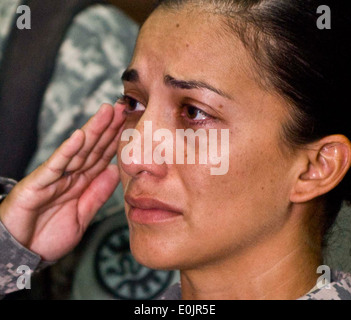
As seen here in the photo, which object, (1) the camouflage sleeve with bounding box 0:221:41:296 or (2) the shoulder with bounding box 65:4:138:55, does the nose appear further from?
(2) the shoulder with bounding box 65:4:138:55

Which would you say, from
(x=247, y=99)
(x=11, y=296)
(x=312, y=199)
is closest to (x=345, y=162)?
(x=312, y=199)

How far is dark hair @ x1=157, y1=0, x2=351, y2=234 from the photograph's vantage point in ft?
2.54

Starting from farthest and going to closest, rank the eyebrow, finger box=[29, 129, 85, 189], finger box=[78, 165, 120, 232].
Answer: finger box=[78, 165, 120, 232]
finger box=[29, 129, 85, 189]
the eyebrow

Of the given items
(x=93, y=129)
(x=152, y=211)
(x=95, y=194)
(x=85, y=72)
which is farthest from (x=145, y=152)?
(x=85, y=72)

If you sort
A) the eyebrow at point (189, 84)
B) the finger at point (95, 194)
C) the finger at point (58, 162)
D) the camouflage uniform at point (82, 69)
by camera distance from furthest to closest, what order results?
the camouflage uniform at point (82, 69)
the finger at point (95, 194)
the finger at point (58, 162)
the eyebrow at point (189, 84)

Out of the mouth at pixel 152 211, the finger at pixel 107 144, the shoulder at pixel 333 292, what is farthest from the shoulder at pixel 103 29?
the shoulder at pixel 333 292

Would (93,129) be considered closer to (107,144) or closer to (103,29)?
(107,144)

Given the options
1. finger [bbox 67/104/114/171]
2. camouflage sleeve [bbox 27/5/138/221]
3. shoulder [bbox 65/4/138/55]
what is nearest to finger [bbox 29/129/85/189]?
finger [bbox 67/104/114/171]

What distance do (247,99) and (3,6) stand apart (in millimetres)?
763

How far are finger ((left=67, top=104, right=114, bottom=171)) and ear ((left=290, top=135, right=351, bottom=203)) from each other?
0.39 m

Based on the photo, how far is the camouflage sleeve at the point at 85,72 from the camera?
4.05 feet

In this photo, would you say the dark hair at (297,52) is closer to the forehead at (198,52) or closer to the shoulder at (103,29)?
the forehead at (198,52)

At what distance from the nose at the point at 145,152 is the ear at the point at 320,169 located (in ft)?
0.68

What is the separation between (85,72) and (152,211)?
0.54 m
